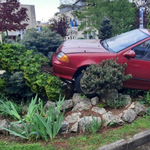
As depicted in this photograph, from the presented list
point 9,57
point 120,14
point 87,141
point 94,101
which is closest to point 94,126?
point 87,141

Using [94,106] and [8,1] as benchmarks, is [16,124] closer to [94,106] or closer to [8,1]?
[94,106]

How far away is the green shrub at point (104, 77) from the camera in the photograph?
385cm

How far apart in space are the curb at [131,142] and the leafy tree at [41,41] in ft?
13.0

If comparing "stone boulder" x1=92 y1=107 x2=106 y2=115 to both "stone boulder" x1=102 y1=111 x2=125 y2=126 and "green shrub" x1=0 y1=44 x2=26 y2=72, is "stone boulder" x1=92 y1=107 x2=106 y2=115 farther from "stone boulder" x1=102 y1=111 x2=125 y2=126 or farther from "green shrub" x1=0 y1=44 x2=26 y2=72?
"green shrub" x1=0 y1=44 x2=26 y2=72

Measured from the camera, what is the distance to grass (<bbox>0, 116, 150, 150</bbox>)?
9.55 feet

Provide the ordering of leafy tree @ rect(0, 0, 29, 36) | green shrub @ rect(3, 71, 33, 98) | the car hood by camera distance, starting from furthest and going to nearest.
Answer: leafy tree @ rect(0, 0, 29, 36)
the car hood
green shrub @ rect(3, 71, 33, 98)

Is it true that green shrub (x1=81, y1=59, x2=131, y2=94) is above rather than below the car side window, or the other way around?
below

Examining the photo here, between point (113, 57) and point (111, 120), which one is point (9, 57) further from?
point (111, 120)

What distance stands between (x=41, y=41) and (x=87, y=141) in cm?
400

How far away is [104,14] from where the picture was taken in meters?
13.8

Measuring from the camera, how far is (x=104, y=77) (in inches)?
152

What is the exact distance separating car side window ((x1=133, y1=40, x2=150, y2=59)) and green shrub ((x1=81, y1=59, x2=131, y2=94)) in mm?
578

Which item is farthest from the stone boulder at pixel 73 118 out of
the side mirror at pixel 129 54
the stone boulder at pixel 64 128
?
the side mirror at pixel 129 54

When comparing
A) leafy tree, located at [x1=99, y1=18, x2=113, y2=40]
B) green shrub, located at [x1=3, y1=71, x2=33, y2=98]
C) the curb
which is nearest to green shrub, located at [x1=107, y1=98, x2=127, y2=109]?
the curb
